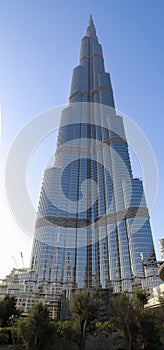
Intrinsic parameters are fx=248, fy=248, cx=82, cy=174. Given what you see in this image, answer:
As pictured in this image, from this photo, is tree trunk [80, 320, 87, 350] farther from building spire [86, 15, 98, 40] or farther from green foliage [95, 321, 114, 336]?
building spire [86, 15, 98, 40]

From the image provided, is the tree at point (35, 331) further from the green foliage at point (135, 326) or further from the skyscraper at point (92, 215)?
the skyscraper at point (92, 215)

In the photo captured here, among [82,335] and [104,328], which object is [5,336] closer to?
[82,335]

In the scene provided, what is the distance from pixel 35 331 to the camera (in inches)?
856

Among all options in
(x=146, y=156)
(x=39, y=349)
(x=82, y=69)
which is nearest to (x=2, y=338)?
(x=39, y=349)

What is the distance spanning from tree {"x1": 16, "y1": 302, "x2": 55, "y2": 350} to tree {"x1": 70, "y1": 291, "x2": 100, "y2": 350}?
2686 millimetres

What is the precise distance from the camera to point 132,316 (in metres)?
22.6

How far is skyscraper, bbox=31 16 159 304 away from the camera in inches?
3026

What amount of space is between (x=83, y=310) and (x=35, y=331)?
193 inches

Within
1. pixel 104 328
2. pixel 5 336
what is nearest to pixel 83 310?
pixel 104 328

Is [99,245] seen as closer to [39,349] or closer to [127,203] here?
[127,203]

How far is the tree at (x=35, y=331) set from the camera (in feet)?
71.4

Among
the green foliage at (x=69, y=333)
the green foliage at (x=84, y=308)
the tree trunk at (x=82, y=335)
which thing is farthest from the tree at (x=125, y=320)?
the green foliage at (x=69, y=333)

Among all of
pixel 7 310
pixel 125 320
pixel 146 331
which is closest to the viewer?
pixel 125 320

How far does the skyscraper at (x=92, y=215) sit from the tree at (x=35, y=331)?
54999mm
